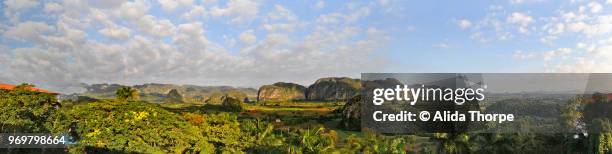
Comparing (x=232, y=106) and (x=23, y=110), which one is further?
(x=232, y=106)

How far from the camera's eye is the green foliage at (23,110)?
3316cm

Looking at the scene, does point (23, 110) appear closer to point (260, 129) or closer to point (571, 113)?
point (260, 129)

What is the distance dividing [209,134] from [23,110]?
11141mm

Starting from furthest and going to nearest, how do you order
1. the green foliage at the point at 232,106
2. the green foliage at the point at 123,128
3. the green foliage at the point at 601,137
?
the green foliage at the point at 232,106
the green foliage at the point at 601,137
the green foliage at the point at 123,128

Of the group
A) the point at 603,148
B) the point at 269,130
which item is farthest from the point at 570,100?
the point at 269,130

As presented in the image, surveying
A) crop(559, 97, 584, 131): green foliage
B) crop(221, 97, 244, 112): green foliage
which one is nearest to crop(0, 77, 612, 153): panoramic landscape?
crop(559, 97, 584, 131): green foliage

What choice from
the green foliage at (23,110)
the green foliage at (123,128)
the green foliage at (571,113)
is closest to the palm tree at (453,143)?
the green foliage at (571,113)

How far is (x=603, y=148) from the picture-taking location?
1770 inches

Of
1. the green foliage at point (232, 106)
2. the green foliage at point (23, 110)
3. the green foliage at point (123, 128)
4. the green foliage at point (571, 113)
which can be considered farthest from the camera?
the green foliage at point (232, 106)

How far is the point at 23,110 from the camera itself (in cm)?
3369

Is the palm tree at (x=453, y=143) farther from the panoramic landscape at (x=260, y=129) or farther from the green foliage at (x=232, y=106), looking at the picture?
the green foliage at (x=232, y=106)

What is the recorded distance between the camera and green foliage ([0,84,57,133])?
33.2m

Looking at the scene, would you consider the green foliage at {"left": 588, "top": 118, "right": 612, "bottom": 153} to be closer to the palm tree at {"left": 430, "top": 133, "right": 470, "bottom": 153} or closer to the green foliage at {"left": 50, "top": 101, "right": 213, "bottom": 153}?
the palm tree at {"left": 430, "top": 133, "right": 470, "bottom": 153}

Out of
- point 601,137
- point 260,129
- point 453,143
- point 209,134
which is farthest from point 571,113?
point 209,134
